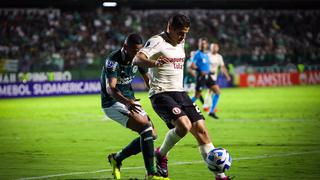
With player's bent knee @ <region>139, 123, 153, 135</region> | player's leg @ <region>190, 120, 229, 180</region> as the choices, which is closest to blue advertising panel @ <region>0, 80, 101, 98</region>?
player's bent knee @ <region>139, 123, 153, 135</region>

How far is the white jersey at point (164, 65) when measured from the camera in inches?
406

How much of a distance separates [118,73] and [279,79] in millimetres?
36249

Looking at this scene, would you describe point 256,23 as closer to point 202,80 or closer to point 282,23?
point 282,23

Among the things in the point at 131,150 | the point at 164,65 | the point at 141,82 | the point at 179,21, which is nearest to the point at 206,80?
the point at 131,150

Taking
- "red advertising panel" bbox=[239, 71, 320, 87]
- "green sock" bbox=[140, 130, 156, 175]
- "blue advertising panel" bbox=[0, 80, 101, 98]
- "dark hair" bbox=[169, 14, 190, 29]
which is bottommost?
"red advertising panel" bbox=[239, 71, 320, 87]

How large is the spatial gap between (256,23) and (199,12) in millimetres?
4322

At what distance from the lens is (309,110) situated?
997 inches

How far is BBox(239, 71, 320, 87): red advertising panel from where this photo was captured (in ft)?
148

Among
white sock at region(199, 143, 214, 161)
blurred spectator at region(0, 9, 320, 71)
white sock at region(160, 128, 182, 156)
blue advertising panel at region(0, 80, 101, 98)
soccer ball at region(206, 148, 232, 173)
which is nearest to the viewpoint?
soccer ball at region(206, 148, 232, 173)

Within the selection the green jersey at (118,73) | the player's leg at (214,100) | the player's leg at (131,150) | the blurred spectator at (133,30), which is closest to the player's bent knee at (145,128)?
the player's leg at (131,150)

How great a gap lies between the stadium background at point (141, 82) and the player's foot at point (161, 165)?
1.82 ft

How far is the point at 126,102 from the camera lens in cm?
1034

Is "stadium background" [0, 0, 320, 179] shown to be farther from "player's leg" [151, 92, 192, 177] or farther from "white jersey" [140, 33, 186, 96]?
"white jersey" [140, 33, 186, 96]

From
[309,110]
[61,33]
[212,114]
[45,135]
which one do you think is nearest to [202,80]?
[212,114]
